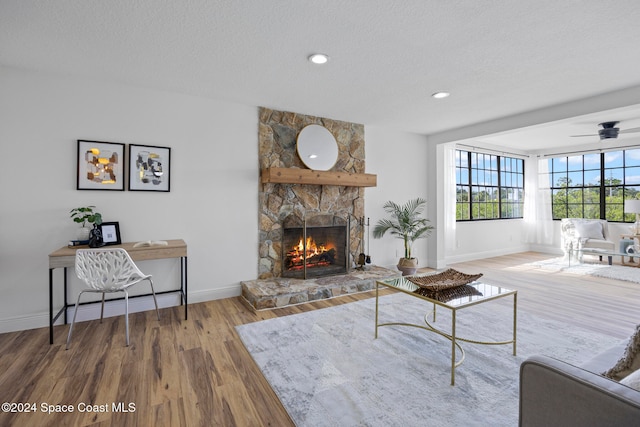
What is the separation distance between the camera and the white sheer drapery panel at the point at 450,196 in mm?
5516

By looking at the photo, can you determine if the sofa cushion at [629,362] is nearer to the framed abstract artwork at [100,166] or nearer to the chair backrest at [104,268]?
the chair backrest at [104,268]

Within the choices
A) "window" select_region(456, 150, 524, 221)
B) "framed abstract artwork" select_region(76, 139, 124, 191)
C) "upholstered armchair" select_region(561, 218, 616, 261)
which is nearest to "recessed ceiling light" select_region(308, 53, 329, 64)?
"framed abstract artwork" select_region(76, 139, 124, 191)

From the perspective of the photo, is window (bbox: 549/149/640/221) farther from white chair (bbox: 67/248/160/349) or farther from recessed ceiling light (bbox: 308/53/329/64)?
white chair (bbox: 67/248/160/349)

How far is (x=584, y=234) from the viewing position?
5.71 m

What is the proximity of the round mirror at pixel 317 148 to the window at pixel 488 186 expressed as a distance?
2980 mm

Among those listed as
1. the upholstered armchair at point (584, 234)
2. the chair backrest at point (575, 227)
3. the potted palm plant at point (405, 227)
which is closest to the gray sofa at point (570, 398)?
the potted palm plant at point (405, 227)

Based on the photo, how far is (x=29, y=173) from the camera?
2.78 meters

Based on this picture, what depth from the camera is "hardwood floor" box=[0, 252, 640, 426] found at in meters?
1.65

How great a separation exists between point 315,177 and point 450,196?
293 centimetres

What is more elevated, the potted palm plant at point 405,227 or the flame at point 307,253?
the potted palm plant at point 405,227

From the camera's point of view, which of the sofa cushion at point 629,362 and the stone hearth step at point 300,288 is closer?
the sofa cushion at point 629,362

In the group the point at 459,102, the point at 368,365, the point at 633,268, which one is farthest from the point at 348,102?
the point at 633,268

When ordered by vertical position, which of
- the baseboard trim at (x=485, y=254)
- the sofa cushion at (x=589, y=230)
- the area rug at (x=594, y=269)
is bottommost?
the area rug at (x=594, y=269)

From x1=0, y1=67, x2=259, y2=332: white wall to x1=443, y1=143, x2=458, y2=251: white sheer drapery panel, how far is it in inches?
139
